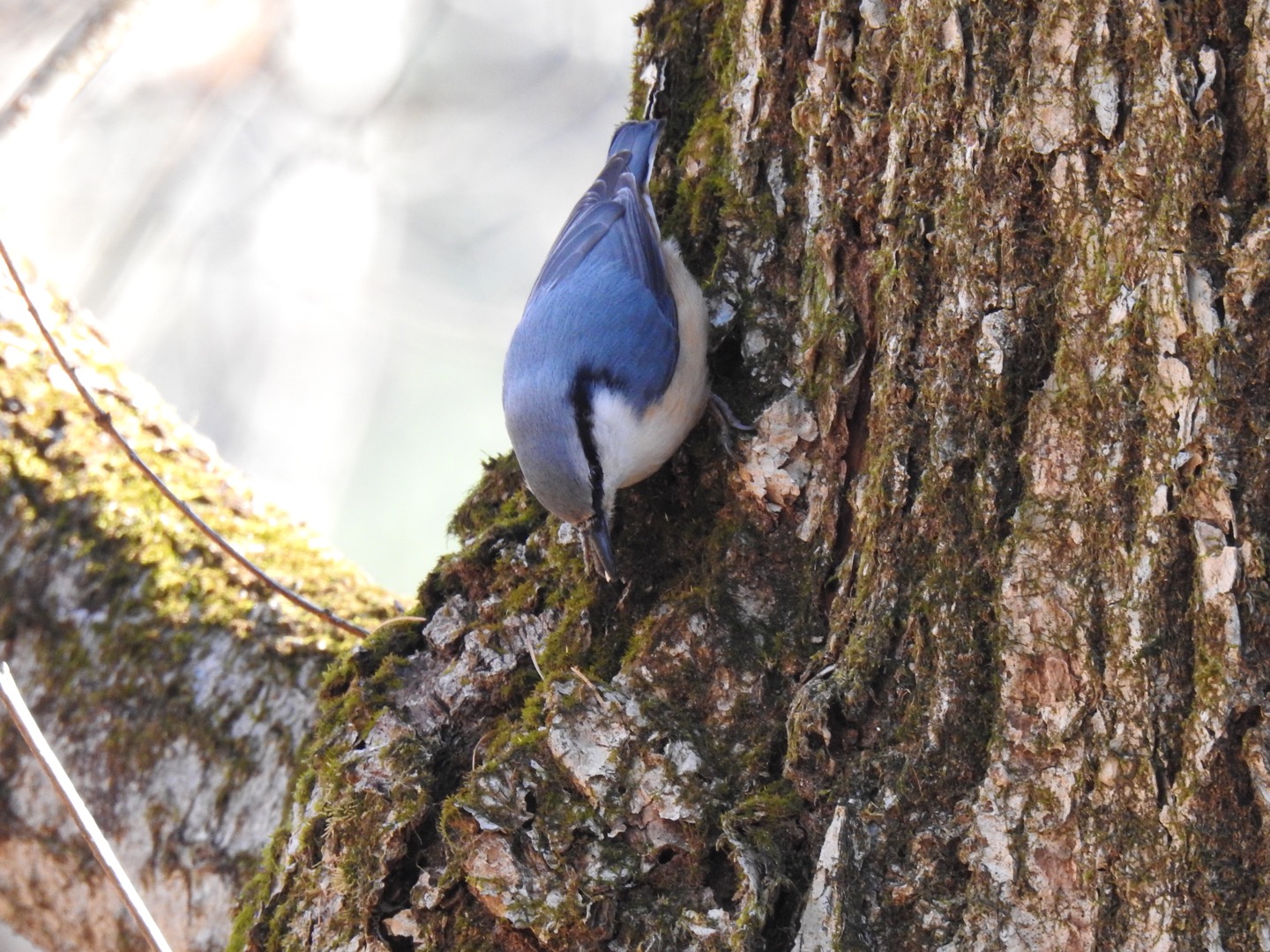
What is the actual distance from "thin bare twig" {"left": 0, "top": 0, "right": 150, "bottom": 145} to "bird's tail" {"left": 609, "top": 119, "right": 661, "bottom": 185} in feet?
4.99

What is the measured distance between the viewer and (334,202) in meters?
5.30

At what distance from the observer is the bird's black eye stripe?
6.12ft

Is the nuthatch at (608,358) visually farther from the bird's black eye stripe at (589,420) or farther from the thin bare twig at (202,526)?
the thin bare twig at (202,526)

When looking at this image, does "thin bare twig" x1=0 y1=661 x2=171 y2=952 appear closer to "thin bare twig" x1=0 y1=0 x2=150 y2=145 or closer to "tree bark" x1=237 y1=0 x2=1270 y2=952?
"tree bark" x1=237 y1=0 x2=1270 y2=952

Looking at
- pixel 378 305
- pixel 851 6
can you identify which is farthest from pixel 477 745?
pixel 378 305

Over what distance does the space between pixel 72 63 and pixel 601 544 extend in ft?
7.17

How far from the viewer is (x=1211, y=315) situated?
1.27 meters

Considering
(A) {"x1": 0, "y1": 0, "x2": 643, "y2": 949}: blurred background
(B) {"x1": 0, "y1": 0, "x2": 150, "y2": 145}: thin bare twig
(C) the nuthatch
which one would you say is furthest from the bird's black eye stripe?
(A) {"x1": 0, "y1": 0, "x2": 643, "y2": 949}: blurred background

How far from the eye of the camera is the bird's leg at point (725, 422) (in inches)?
69.8

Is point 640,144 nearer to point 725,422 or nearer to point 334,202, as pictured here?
point 725,422

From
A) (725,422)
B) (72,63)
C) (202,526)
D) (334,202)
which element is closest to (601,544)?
(725,422)

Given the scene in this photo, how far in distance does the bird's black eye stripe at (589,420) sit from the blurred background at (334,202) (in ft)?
9.85

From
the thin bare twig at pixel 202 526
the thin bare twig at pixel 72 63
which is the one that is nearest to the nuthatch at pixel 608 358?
the thin bare twig at pixel 202 526

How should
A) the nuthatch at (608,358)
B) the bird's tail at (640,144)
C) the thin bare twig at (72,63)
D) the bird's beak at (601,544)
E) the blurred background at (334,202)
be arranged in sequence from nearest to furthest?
the bird's beak at (601,544) → the nuthatch at (608,358) → the bird's tail at (640,144) → the thin bare twig at (72,63) → the blurred background at (334,202)
